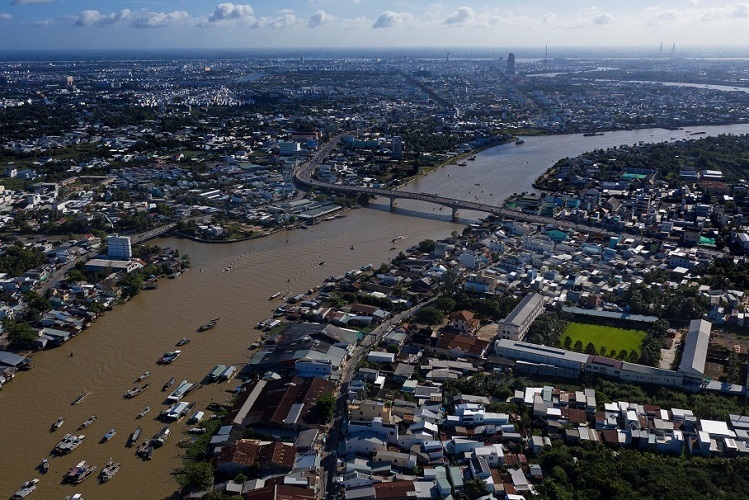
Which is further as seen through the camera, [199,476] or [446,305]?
[446,305]

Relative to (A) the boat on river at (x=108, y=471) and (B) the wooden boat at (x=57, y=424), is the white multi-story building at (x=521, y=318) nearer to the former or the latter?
(A) the boat on river at (x=108, y=471)

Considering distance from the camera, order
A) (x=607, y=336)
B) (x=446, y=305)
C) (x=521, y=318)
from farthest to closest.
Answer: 1. (x=446, y=305)
2. (x=607, y=336)
3. (x=521, y=318)

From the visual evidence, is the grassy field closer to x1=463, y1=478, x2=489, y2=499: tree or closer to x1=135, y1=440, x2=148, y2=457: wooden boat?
x1=463, y1=478, x2=489, y2=499: tree

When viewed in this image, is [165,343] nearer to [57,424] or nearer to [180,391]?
[180,391]

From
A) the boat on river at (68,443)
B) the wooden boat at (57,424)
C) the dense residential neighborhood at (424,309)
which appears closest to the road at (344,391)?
Answer: the dense residential neighborhood at (424,309)

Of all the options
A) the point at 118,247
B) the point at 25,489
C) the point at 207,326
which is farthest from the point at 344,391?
the point at 118,247

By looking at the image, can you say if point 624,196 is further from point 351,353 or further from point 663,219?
point 351,353
